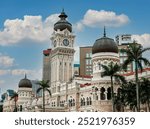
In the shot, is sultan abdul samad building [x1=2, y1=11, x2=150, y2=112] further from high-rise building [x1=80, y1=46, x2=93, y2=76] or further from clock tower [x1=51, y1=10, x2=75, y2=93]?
high-rise building [x1=80, y1=46, x2=93, y2=76]

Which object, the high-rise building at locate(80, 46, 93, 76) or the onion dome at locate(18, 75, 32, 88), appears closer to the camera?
the onion dome at locate(18, 75, 32, 88)

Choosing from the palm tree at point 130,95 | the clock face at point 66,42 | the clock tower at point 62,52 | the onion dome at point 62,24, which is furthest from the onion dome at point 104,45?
the onion dome at point 62,24

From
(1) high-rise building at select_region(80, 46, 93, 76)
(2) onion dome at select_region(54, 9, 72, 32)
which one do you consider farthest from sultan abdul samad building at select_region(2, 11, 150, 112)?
(1) high-rise building at select_region(80, 46, 93, 76)

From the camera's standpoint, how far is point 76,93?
83688mm

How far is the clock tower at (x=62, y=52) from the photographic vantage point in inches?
4193

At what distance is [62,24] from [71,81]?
81.8ft

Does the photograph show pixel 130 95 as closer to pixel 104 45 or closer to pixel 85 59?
pixel 104 45

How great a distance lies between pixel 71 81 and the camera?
93.6 metres

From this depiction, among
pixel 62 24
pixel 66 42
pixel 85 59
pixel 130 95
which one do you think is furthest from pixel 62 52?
pixel 130 95

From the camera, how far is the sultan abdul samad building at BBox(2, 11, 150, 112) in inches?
2702

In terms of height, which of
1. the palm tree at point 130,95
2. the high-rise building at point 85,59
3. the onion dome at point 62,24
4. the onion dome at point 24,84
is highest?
the onion dome at point 62,24

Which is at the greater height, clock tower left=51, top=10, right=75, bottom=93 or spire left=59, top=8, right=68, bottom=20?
spire left=59, top=8, right=68, bottom=20

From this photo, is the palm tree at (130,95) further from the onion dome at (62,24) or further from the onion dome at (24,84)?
the onion dome at (24,84)

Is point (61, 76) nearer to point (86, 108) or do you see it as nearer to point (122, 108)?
point (86, 108)
